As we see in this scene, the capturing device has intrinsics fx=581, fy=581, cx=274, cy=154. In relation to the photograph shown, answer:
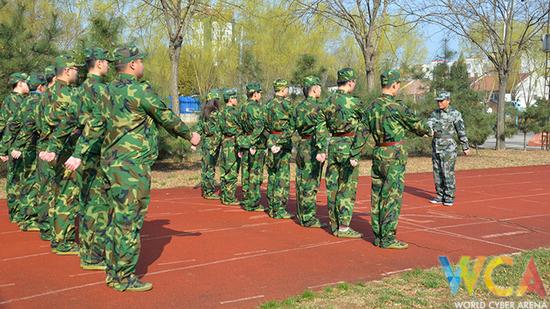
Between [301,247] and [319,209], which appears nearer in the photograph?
[301,247]

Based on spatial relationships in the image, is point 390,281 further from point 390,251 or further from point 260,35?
point 260,35

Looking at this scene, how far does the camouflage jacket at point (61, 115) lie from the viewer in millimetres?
6090

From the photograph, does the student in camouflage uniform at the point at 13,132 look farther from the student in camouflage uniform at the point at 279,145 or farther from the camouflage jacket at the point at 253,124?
the student in camouflage uniform at the point at 279,145

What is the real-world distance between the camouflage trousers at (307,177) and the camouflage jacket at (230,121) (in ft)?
6.25

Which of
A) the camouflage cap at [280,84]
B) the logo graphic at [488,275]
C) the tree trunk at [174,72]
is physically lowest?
the logo graphic at [488,275]

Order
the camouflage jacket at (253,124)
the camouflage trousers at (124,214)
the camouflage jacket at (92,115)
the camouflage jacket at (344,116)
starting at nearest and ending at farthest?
1. the camouflage trousers at (124,214)
2. the camouflage jacket at (92,115)
3. the camouflage jacket at (344,116)
4. the camouflage jacket at (253,124)

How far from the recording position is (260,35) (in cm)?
3186

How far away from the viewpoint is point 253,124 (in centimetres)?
890

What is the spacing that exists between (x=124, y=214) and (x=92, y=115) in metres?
0.98

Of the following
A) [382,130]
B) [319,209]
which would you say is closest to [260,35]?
[319,209]

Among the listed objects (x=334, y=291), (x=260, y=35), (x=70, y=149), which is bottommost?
(x=334, y=291)

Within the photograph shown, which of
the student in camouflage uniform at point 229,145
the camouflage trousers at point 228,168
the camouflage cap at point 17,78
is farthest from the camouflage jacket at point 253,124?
the camouflage cap at point 17,78

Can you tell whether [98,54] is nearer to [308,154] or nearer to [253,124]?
[308,154]

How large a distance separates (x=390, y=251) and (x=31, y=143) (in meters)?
4.73
